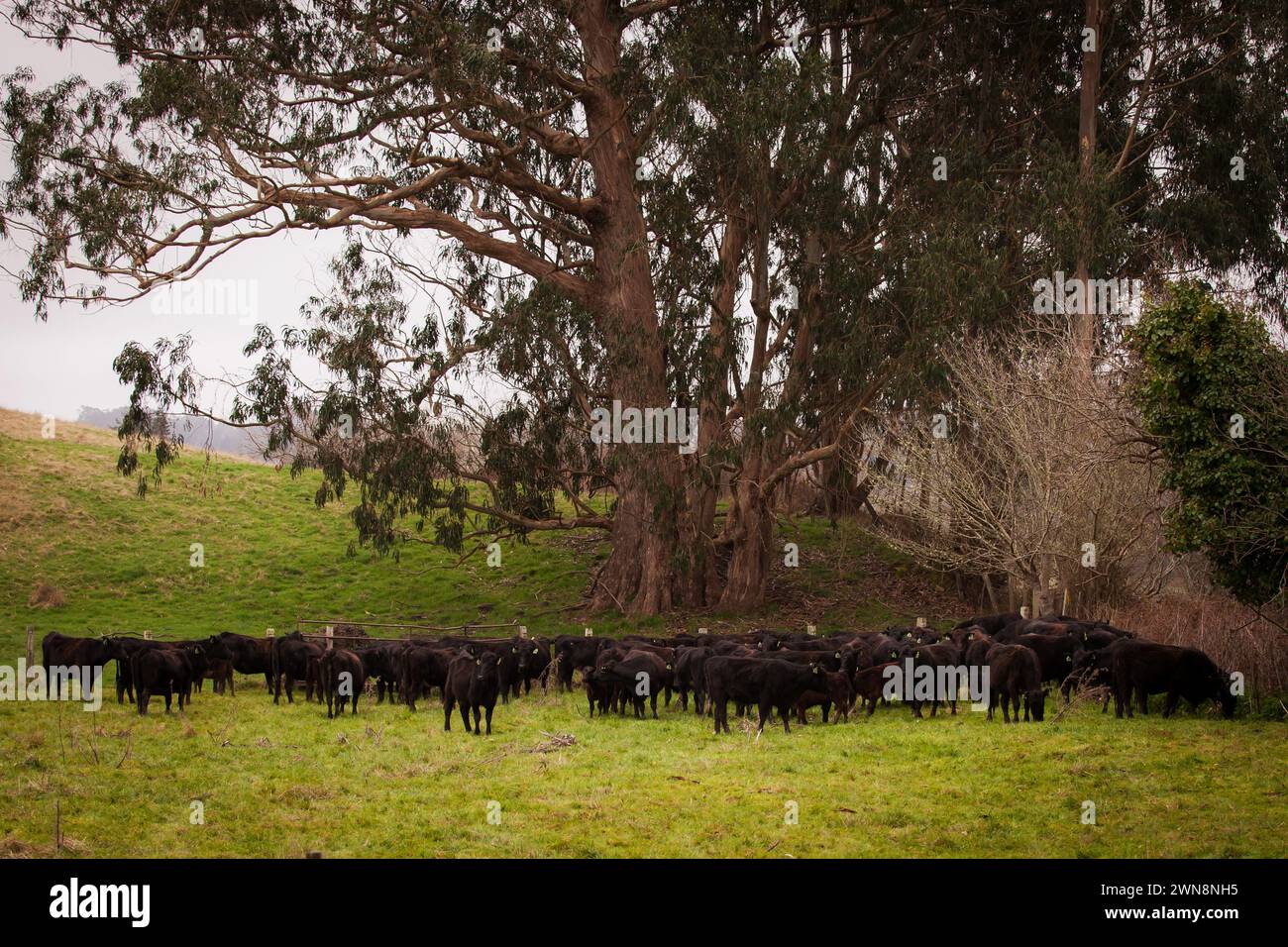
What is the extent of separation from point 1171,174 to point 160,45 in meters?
26.6

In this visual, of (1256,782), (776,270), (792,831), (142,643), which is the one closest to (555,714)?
(142,643)

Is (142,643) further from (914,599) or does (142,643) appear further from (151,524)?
(151,524)

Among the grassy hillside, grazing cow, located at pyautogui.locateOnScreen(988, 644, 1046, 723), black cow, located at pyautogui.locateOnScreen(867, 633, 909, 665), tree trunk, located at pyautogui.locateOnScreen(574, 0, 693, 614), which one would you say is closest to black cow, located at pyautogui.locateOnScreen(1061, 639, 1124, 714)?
grazing cow, located at pyautogui.locateOnScreen(988, 644, 1046, 723)

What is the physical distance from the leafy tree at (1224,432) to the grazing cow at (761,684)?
5.54m

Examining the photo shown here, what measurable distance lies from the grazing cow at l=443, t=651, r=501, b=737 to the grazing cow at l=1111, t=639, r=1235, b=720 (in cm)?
821

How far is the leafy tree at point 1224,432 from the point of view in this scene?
635 inches

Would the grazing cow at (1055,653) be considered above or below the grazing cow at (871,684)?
above

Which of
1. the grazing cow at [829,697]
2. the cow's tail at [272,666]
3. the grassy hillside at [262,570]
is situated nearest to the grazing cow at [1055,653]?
the grazing cow at [829,697]

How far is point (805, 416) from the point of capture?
2986cm

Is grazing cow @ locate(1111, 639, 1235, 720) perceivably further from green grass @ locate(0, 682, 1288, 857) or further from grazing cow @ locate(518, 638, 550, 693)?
grazing cow @ locate(518, 638, 550, 693)

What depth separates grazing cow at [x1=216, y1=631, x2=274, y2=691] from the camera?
20.8 meters

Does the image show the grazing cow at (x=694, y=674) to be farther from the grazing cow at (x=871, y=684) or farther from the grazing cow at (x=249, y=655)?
the grazing cow at (x=249, y=655)

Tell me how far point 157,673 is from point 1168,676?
13443 mm
